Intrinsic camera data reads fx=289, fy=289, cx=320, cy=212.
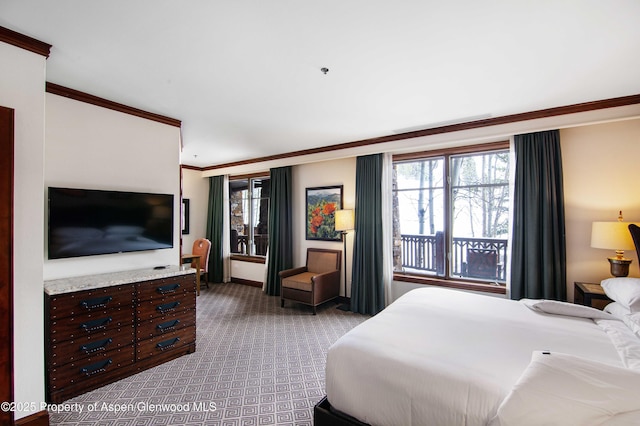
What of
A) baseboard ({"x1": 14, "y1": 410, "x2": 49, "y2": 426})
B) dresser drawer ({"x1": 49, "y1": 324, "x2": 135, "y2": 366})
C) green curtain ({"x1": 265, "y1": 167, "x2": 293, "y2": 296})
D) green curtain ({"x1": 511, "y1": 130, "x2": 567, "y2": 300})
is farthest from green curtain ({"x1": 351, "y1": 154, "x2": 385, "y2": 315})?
baseboard ({"x1": 14, "y1": 410, "x2": 49, "y2": 426})

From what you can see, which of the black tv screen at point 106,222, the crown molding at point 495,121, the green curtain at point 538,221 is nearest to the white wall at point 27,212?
the black tv screen at point 106,222

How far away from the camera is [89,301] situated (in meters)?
2.45

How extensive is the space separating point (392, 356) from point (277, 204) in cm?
437

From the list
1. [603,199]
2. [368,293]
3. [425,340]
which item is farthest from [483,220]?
[425,340]

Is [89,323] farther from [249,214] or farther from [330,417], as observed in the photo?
[249,214]

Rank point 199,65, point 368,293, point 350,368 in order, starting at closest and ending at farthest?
point 350,368 < point 199,65 < point 368,293

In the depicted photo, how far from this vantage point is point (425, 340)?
187 centimetres

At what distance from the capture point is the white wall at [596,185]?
3.06m

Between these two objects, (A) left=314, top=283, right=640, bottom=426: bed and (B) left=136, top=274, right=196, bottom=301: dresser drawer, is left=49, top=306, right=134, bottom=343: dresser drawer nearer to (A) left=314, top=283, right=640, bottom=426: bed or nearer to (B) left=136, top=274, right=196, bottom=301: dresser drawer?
(B) left=136, top=274, right=196, bottom=301: dresser drawer

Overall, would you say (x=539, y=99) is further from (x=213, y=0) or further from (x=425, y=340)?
(x=213, y=0)

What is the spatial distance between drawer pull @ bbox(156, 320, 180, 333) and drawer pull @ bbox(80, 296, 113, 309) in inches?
22.0

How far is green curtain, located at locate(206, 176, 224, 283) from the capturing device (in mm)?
6680

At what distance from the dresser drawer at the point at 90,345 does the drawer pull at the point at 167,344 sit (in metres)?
0.29

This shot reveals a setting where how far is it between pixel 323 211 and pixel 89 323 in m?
3.61
